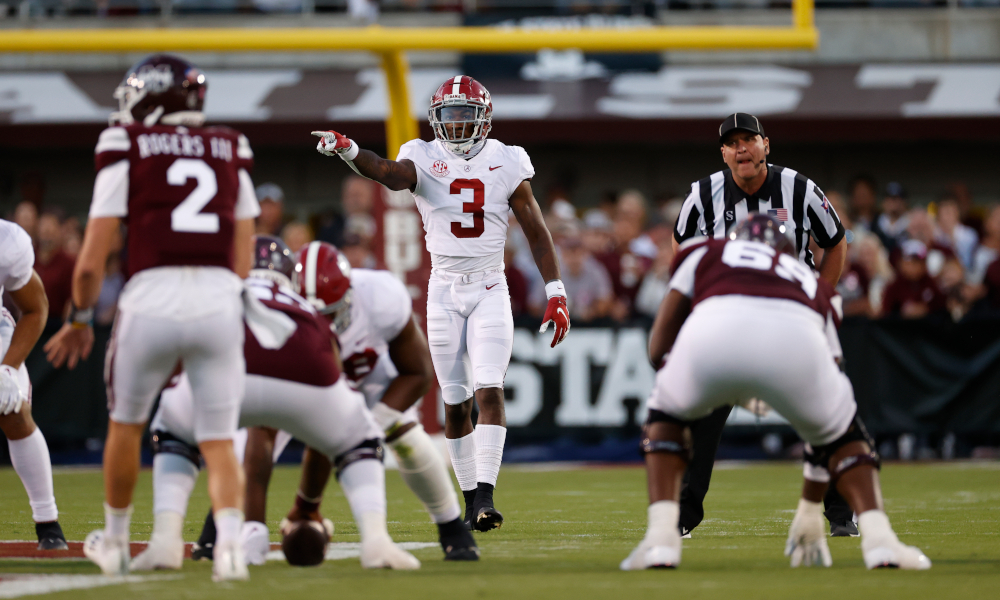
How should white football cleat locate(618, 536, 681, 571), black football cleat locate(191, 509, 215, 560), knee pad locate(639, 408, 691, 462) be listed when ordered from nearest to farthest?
1. white football cleat locate(618, 536, 681, 571)
2. knee pad locate(639, 408, 691, 462)
3. black football cleat locate(191, 509, 215, 560)

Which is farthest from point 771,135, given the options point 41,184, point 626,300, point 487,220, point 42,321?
point 42,321

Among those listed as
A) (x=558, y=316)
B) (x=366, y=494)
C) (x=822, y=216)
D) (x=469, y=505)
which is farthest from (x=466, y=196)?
(x=366, y=494)

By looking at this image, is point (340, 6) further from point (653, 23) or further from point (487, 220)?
point (487, 220)

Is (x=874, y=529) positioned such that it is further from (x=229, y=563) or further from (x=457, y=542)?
(x=229, y=563)

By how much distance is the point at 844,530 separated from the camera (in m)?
5.61

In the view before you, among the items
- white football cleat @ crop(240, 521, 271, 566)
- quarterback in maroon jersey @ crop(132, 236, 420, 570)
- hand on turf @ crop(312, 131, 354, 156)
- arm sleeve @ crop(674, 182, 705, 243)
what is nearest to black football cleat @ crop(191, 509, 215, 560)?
white football cleat @ crop(240, 521, 271, 566)

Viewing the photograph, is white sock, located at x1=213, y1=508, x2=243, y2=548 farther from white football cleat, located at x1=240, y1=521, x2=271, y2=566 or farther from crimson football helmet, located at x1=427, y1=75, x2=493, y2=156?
crimson football helmet, located at x1=427, y1=75, x2=493, y2=156

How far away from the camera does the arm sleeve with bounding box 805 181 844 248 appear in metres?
5.86

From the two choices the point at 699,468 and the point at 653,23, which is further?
the point at 653,23

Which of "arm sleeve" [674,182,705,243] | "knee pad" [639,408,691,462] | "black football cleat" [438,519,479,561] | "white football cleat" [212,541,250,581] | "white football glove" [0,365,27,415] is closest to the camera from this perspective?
"white football cleat" [212,541,250,581]

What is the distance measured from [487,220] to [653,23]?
9.13 metres

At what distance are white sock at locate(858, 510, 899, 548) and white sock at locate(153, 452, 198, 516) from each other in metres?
2.21

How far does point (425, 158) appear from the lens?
6.32m

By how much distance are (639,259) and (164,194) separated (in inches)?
312
